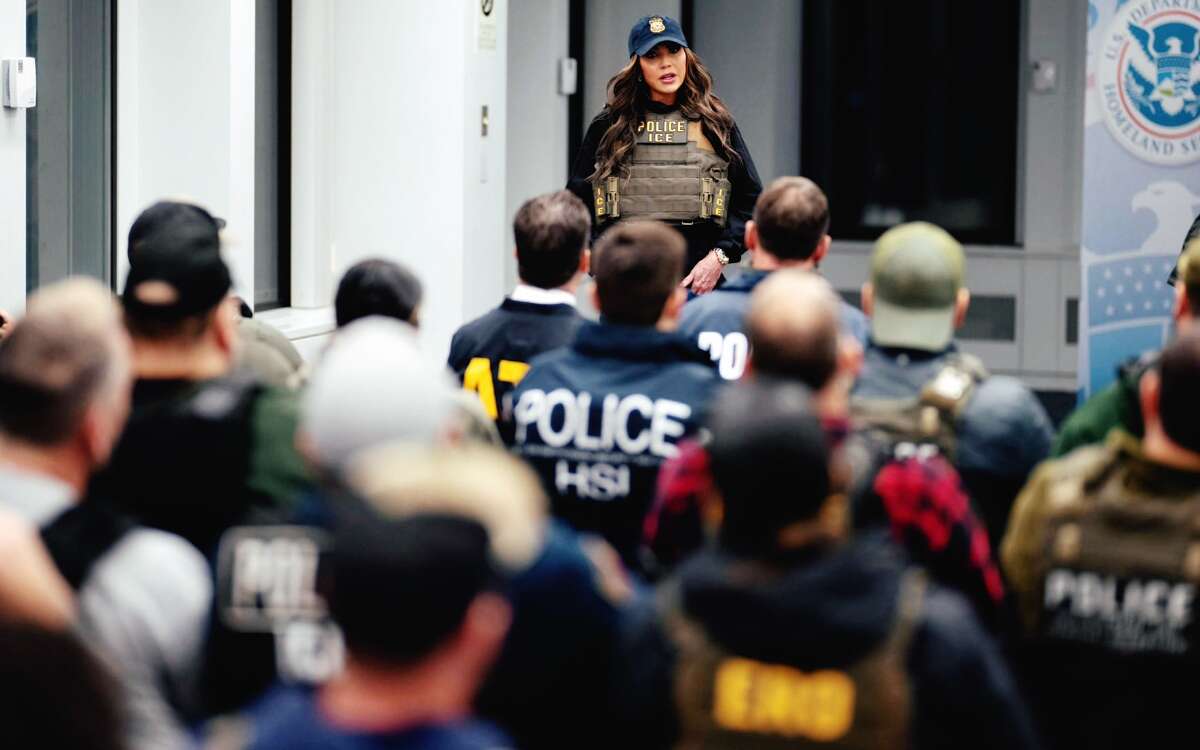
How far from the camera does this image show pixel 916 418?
4047 mm

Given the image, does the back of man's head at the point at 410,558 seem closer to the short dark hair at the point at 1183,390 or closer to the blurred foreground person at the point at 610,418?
the short dark hair at the point at 1183,390

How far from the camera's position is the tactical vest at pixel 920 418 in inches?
158

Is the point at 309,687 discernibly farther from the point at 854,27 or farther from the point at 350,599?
the point at 854,27

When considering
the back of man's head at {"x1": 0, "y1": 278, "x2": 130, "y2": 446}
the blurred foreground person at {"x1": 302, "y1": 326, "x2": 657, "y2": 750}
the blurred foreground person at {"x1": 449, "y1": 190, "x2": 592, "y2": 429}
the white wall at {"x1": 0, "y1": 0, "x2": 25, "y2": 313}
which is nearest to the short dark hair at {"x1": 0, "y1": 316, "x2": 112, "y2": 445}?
the back of man's head at {"x1": 0, "y1": 278, "x2": 130, "y2": 446}

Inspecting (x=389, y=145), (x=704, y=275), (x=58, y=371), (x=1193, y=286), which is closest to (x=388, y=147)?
(x=389, y=145)

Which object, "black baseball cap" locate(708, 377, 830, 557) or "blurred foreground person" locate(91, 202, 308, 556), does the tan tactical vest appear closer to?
"black baseball cap" locate(708, 377, 830, 557)

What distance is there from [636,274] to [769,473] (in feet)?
6.14

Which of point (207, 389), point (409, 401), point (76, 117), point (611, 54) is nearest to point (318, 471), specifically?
point (409, 401)

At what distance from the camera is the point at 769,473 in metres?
2.67

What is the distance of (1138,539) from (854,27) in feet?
36.0

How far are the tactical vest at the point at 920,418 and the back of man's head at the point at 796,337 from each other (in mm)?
622

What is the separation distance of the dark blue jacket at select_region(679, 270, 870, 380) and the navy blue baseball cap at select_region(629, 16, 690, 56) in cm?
220

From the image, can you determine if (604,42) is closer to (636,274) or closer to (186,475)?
(636,274)

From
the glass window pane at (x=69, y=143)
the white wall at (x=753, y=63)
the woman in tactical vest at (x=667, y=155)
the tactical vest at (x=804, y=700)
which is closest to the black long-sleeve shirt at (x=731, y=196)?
the woman in tactical vest at (x=667, y=155)
